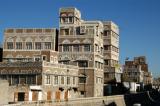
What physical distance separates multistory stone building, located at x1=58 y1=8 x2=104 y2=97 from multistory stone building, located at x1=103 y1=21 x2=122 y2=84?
53.9 ft

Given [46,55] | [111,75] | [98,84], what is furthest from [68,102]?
[111,75]

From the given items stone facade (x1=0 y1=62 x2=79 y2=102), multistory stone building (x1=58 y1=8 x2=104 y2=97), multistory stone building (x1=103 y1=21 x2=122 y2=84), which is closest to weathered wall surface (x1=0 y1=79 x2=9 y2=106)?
stone facade (x1=0 y1=62 x2=79 y2=102)

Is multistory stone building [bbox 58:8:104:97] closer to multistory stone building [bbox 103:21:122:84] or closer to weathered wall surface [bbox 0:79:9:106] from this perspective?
multistory stone building [bbox 103:21:122:84]

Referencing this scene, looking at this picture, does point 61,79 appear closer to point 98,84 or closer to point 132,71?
point 98,84

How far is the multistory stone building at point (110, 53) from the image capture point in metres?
115

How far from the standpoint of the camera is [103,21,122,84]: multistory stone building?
4518 inches

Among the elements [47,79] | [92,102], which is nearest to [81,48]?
[47,79]

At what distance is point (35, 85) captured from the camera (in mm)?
79562

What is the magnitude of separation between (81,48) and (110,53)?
19672 mm

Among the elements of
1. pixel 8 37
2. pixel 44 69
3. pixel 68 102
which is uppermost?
pixel 8 37

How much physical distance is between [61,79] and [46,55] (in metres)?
8.05

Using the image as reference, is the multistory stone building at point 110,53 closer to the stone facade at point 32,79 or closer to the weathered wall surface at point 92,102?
the weathered wall surface at point 92,102

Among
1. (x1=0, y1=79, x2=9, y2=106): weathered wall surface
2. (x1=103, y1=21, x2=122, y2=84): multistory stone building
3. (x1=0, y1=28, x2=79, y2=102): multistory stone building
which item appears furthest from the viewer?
(x1=103, y1=21, x2=122, y2=84): multistory stone building

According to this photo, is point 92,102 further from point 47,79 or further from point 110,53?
point 110,53
